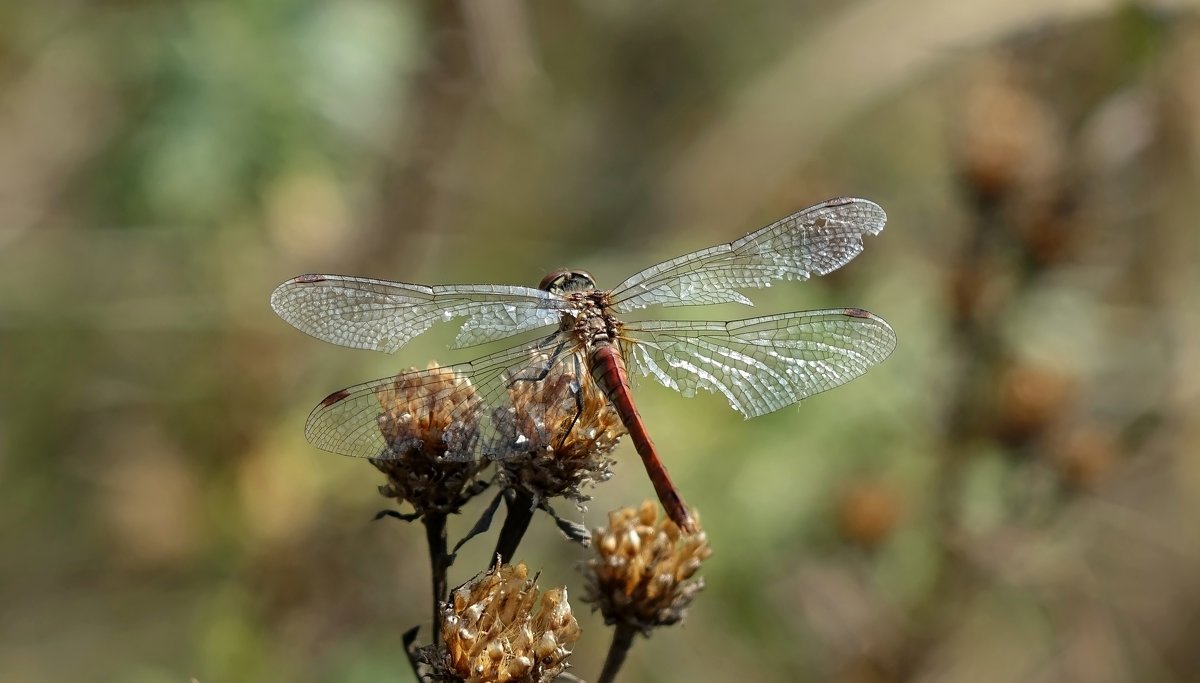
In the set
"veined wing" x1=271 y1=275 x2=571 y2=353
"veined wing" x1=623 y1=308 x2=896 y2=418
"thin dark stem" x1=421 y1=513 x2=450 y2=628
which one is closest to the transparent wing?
"veined wing" x1=623 y1=308 x2=896 y2=418

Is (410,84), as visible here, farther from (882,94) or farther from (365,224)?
(882,94)

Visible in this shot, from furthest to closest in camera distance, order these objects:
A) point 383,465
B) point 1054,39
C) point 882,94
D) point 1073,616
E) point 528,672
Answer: point 1054,39, point 882,94, point 1073,616, point 383,465, point 528,672

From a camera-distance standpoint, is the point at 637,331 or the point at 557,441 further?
the point at 637,331

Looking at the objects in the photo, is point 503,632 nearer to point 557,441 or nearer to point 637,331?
point 557,441

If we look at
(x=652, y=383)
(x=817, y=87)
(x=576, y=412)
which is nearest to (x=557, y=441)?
(x=576, y=412)

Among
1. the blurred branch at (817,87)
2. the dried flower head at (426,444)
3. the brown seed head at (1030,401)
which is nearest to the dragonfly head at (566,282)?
the dried flower head at (426,444)

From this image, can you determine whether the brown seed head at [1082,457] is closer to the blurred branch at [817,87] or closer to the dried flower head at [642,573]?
the blurred branch at [817,87]

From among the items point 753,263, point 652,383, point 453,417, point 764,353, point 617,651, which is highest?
point 652,383

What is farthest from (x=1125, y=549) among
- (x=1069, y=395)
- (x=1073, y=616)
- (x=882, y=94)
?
(x=882, y=94)
